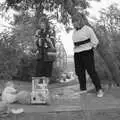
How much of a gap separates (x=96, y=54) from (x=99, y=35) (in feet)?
1.99

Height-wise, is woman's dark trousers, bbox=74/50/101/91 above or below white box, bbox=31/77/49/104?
above

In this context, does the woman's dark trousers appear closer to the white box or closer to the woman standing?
the woman standing

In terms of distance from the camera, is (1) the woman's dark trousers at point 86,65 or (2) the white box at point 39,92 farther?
(1) the woman's dark trousers at point 86,65

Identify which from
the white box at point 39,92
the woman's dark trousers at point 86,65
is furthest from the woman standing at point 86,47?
the white box at point 39,92

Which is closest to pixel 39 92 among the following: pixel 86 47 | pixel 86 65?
pixel 86 65

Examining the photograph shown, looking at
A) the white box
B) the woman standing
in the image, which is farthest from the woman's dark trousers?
the white box

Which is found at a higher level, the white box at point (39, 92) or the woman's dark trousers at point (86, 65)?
the woman's dark trousers at point (86, 65)

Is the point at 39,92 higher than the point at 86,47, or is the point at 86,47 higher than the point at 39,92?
the point at 86,47

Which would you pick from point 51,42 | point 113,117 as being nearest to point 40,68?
point 51,42

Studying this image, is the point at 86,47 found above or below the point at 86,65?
above

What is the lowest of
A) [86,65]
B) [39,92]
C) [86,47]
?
[39,92]

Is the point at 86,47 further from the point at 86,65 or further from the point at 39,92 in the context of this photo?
the point at 39,92

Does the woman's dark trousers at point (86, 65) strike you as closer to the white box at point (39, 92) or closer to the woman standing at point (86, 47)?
the woman standing at point (86, 47)

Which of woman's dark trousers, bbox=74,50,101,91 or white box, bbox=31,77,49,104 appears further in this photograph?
woman's dark trousers, bbox=74,50,101,91
